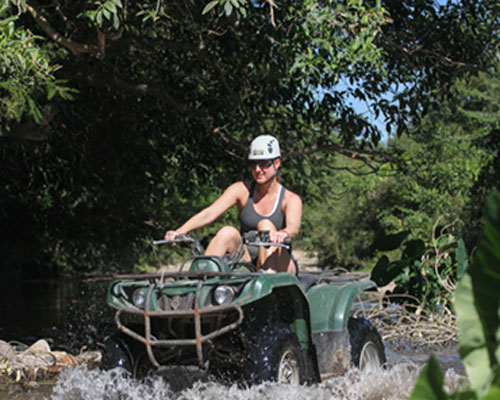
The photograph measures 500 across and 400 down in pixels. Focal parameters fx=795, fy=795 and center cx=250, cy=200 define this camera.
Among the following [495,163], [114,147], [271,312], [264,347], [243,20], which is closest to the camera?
[264,347]

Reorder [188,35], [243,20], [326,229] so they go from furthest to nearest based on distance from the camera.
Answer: [326,229] < [188,35] < [243,20]

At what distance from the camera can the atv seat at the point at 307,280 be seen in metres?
5.98

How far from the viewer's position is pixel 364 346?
6125 mm

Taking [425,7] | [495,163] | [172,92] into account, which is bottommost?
[495,163]

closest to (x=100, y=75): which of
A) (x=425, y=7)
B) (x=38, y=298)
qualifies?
(x=425, y=7)

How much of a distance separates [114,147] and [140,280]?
881 cm

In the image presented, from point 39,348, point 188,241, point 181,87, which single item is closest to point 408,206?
point 181,87

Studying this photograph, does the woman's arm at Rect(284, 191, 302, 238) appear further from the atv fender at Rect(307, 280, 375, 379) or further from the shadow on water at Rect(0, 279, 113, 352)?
the shadow on water at Rect(0, 279, 113, 352)

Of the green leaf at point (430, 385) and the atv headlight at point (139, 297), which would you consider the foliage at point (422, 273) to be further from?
the green leaf at point (430, 385)

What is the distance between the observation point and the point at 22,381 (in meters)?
7.27

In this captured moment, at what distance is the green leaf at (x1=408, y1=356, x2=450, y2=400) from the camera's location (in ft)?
4.34

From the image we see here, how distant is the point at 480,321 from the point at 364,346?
4906mm

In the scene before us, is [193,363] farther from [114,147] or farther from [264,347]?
[114,147]

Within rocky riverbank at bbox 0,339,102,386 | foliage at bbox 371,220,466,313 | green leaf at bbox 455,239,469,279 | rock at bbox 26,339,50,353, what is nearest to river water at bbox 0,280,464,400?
rocky riverbank at bbox 0,339,102,386
